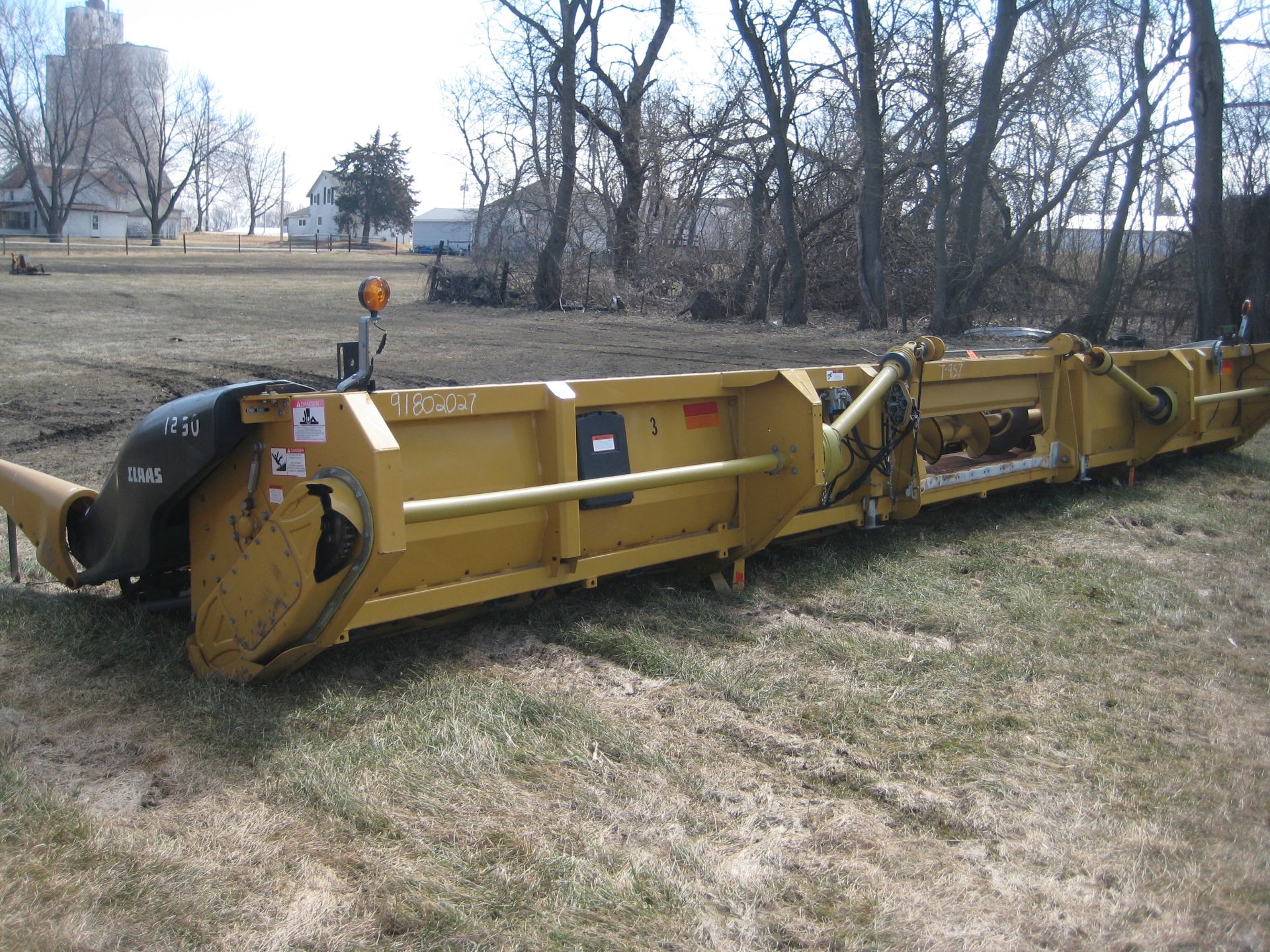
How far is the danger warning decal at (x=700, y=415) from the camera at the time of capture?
17.0 ft

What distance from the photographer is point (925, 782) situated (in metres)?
3.18

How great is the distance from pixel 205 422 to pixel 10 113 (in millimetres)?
74524

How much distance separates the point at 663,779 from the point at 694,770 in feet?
0.37

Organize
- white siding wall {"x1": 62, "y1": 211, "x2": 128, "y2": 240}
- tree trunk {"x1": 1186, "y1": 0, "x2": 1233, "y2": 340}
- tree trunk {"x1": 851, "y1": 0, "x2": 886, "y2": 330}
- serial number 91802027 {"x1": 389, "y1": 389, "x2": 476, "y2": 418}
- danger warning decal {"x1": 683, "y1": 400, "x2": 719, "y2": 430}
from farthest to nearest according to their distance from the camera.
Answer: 1. white siding wall {"x1": 62, "y1": 211, "x2": 128, "y2": 240}
2. tree trunk {"x1": 851, "y1": 0, "x2": 886, "y2": 330}
3. tree trunk {"x1": 1186, "y1": 0, "x2": 1233, "y2": 340}
4. danger warning decal {"x1": 683, "y1": 400, "x2": 719, "y2": 430}
5. serial number 91802027 {"x1": 389, "y1": 389, "x2": 476, "y2": 418}

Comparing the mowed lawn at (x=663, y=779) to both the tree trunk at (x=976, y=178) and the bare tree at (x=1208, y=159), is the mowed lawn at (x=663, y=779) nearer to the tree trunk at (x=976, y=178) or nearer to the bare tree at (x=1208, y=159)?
the bare tree at (x=1208, y=159)

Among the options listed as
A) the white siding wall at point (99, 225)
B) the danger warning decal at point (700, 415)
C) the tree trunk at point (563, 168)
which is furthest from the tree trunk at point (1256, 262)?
the white siding wall at point (99, 225)

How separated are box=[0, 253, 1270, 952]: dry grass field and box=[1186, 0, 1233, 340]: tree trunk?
10023mm

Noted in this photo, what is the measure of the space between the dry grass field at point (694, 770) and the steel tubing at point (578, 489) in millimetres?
602

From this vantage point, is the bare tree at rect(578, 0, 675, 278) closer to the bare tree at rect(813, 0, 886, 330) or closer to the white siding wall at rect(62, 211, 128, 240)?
the bare tree at rect(813, 0, 886, 330)

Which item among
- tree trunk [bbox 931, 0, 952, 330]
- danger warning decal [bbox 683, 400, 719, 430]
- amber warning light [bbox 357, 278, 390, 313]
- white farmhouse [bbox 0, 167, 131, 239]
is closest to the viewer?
amber warning light [bbox 357, 278, 390, 313]

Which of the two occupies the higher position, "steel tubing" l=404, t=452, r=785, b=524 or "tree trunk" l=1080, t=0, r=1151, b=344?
"tree trunk" l=1080, t=0, r=1151, b=344

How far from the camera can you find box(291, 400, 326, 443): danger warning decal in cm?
362

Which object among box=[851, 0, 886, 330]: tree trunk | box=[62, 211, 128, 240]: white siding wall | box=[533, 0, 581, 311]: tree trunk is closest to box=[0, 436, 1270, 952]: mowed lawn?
box=[851, 0, 886, 330]: tree trunk

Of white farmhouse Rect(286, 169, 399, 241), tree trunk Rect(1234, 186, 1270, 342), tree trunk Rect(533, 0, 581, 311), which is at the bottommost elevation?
tree trunk Rect(1234, 186, 1270, 342)
